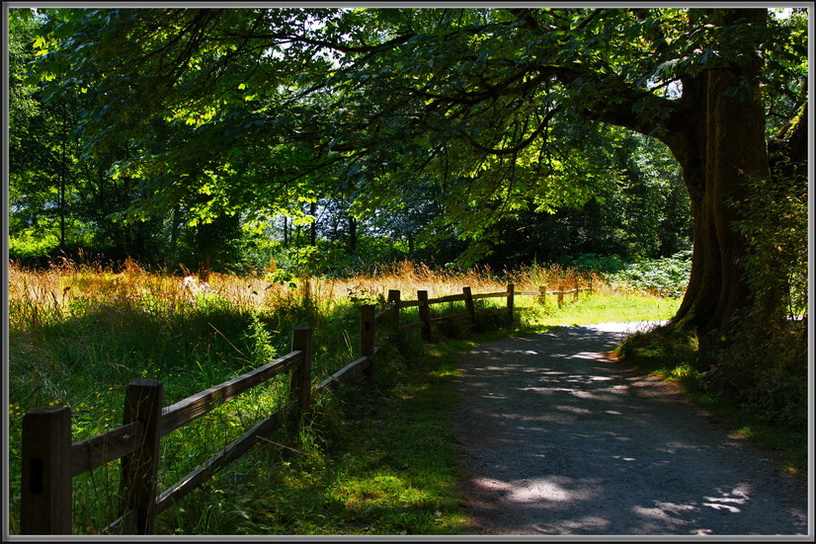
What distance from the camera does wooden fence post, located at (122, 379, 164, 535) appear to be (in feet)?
10.5

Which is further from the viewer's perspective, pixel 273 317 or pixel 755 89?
pixel 273 317

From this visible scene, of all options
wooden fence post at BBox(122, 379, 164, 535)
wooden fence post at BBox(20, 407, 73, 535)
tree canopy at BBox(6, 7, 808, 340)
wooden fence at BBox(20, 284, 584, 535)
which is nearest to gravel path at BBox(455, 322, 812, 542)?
wooden fence at BBox(20, 284, 584, 535)

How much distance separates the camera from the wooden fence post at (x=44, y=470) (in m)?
2.46

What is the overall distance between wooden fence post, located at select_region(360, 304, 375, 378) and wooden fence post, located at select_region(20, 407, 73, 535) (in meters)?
5.39

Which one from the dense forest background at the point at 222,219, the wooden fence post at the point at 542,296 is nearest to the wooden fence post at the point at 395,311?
the wooden fence post at the point at 542,296

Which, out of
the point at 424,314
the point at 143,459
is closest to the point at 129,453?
the point at 143,459

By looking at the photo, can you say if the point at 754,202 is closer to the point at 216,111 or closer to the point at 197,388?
the point at 197,388

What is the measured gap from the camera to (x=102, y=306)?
8.96m

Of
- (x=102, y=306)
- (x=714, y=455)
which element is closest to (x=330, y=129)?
(x=102, y=306)

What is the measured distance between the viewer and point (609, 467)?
5.41m

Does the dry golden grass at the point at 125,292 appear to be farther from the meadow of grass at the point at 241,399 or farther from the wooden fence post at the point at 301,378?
the wooden fence post at the point at 301,378

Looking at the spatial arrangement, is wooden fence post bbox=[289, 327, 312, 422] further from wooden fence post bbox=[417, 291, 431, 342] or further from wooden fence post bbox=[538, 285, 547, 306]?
wooden fence post bbox=[538, 285, 547, 306]

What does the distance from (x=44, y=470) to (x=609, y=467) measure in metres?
4.51

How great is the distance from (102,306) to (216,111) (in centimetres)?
539
